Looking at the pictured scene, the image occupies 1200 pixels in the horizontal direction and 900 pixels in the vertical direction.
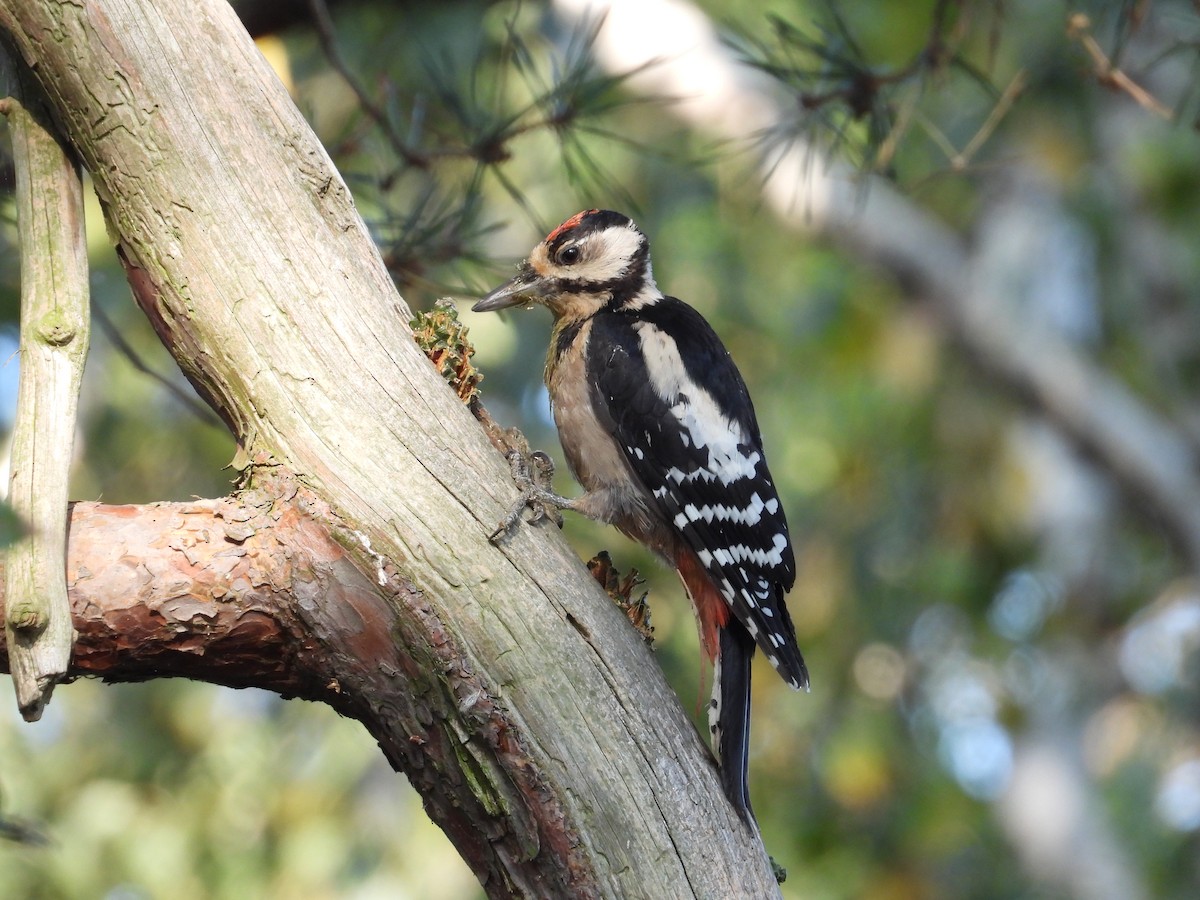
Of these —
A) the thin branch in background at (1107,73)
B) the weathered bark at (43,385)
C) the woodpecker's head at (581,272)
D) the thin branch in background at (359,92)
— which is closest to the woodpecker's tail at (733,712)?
the woodpecker's head at (581,272)

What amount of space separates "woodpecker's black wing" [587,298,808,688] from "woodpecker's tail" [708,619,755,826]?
0.35 feet

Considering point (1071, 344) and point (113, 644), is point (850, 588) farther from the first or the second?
point (113, 644)

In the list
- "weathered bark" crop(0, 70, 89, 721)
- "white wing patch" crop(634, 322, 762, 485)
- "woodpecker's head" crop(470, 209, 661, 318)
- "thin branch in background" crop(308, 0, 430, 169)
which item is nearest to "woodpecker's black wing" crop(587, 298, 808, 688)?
"white wing patch" crop(634, 322, 762, 485)

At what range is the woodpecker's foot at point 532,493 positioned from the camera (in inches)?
90.2

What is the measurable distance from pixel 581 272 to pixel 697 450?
71 cm

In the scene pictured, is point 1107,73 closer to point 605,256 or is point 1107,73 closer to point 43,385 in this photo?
point 605,256

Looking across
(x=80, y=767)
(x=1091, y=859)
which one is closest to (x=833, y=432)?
(x=1091, y=859)

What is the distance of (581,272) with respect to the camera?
360 centimetres

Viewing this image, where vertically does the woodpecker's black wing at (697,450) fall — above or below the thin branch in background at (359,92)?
below

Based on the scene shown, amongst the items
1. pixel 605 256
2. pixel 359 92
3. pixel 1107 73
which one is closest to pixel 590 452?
pixel 605 256

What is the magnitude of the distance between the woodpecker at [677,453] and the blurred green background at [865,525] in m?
0.56

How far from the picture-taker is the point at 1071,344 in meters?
8.95

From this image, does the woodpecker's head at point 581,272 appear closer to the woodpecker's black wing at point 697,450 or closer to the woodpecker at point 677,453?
the woodpecker at point 677,453

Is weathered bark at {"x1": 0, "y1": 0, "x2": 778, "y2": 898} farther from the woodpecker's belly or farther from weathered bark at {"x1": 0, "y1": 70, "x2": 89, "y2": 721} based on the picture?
the woodpecker's belly
